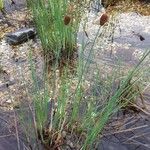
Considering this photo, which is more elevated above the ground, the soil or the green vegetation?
the green vegetation

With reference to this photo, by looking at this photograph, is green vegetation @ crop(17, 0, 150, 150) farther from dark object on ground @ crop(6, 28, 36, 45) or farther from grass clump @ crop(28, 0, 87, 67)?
dark object on ground @ crop(6, 28, 36, 45)

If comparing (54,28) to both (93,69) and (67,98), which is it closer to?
(93,69)

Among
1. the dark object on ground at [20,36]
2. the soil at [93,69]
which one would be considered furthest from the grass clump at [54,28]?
the dark object on ground at [20,36]

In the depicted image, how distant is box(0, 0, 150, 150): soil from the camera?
225 centimetres

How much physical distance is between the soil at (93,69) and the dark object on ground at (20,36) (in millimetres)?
53

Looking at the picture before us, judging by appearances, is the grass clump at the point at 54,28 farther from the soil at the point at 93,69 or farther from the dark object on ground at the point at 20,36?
the dark object on ground at the point at 20,36

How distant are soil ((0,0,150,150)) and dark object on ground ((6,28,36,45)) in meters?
0.05

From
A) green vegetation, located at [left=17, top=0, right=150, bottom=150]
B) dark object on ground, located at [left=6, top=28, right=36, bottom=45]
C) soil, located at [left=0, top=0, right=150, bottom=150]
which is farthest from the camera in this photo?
dark object on ground, located at [left=6, top=28, right=36, bottom=45]

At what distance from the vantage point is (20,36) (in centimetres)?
333

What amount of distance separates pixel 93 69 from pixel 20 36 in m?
0.93

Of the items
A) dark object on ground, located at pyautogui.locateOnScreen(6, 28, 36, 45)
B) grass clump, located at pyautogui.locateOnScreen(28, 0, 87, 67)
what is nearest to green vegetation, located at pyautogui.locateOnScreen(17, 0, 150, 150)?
grass clump, located at pyautogui.locateOnScreen(28, 0, 87, 67)

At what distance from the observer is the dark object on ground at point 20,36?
3322 millimetres

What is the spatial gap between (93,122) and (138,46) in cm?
135

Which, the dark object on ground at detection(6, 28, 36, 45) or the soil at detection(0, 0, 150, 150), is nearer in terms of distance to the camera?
the soil at detection(0, 0, 150, 150)
